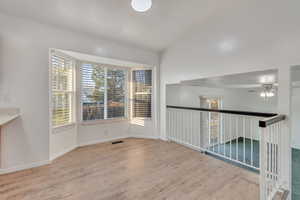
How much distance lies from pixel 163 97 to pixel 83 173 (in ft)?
8.56

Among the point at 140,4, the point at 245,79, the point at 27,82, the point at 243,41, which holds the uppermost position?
the point at 140,4

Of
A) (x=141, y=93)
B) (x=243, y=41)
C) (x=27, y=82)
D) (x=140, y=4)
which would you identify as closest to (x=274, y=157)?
(x=243, y=41)

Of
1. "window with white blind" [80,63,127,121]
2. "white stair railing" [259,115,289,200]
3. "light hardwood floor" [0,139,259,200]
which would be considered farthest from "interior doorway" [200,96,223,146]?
"white stair railing" [259,115,289,200]

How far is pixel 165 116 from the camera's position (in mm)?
4004

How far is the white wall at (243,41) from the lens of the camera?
1.89 meters

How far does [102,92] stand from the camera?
12.8 ft

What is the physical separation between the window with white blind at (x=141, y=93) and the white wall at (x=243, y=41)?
1151mm

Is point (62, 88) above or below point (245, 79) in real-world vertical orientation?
below

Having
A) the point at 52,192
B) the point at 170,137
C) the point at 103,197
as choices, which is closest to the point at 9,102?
the point at 52,192

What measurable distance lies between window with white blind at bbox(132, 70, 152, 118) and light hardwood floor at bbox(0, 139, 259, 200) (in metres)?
1.47

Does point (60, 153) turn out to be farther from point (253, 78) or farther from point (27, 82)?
point (253, 78)

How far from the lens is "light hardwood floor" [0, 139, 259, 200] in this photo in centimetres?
179

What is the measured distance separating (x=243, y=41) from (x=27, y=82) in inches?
144

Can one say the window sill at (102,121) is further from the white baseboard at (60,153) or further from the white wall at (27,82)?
the white wall at (27,82)
